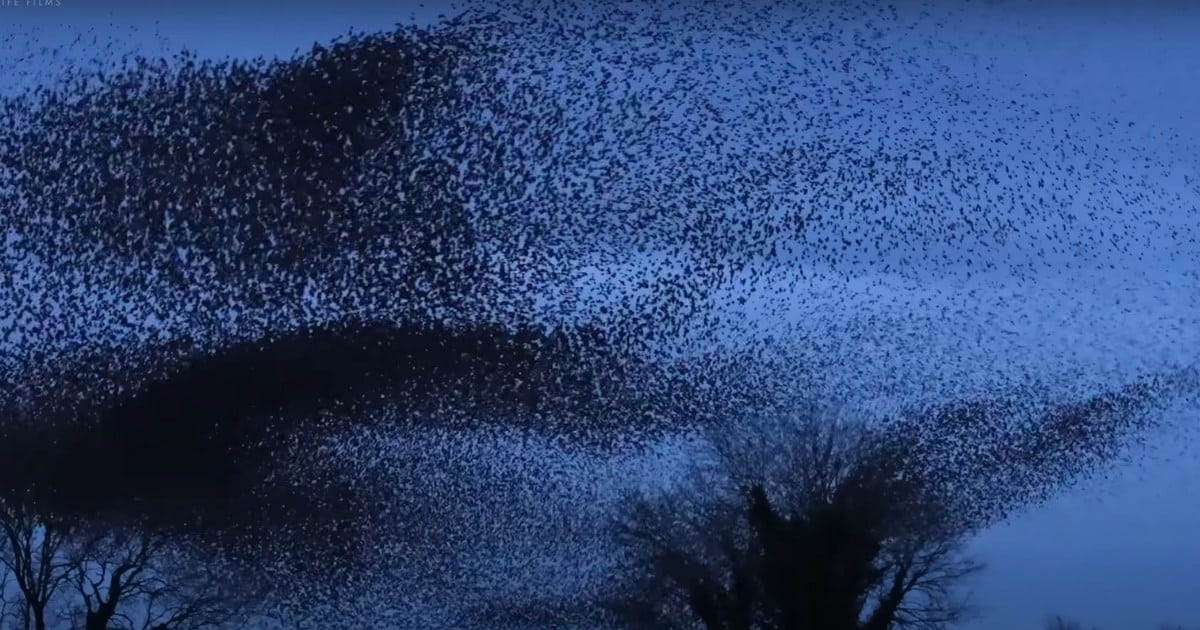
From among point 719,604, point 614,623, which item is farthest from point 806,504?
point 614,623

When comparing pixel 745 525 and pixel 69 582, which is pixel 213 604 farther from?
pixel 745 525

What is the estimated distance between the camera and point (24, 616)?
2636cm

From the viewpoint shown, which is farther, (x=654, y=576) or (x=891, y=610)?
(x=654, y=576)

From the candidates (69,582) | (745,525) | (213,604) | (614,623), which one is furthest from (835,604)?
(69,582)

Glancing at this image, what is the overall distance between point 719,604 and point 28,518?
539 inches

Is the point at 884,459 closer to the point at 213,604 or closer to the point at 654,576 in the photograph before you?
the point at 654,576

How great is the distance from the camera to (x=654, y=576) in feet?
90.2

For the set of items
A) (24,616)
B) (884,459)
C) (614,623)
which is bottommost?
(24,616)

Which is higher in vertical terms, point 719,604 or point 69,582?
point 719,604

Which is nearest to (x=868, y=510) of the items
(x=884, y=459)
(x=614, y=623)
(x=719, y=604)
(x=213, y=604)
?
(x=884, y=459)

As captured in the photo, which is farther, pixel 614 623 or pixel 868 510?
pixel 614 623

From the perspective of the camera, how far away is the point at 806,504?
2597 cm

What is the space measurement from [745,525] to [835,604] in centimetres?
267

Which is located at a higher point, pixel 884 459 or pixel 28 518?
pixel 884 459
